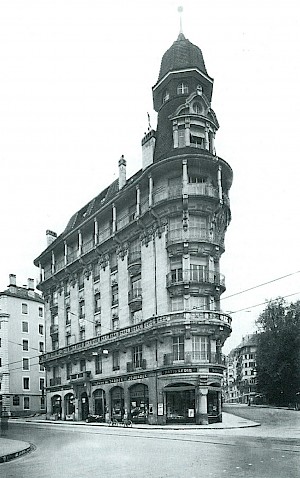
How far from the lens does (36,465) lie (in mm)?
16906

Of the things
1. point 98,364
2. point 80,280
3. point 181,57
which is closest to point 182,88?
point 181,57

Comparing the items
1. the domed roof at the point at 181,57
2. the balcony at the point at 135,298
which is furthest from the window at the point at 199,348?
the domed roof at the point at 181,57

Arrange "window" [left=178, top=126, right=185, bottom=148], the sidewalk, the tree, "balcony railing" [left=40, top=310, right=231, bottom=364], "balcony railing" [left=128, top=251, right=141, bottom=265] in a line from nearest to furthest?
the sidewalk
"balcony railing" [left=40, top=310, right=231, bottom=364]
"window" [left=178, top=126, right=185, bottom=148]
"balcony railing" [left=128, top=251, right=141, bottom=265]
the tree

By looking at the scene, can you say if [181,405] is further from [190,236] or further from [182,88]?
[182,88]

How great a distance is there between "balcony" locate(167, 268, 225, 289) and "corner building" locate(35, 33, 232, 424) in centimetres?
9

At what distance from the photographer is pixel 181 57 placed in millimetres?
52125

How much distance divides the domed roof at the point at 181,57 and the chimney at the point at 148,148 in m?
6.14

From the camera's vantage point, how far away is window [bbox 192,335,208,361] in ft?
143

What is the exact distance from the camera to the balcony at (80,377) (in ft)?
182

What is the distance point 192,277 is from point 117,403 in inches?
615

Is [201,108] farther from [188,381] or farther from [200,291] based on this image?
[188,381]

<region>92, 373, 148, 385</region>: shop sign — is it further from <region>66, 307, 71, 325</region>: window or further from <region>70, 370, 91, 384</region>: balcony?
<region>66, 307, 71, 325</region>: window

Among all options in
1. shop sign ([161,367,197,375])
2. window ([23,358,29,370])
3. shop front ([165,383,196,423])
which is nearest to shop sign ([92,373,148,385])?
shop front ([165,383,196,423])

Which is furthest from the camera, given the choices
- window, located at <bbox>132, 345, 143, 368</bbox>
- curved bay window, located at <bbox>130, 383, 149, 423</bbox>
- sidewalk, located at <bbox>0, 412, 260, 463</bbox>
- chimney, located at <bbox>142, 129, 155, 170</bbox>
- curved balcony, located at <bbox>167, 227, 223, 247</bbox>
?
chimney, located at <bbox>142, 129, 155, 170</bbox>
